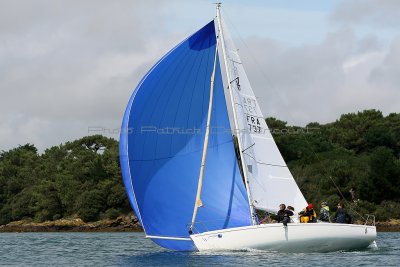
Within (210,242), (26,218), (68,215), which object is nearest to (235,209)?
(210,242)

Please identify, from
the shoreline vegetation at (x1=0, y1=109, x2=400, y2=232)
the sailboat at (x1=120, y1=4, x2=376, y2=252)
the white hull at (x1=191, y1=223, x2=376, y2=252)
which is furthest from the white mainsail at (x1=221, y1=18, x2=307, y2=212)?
A: the shoreline vegetation at (x1=0, y1=109, x2=400, y2=232)

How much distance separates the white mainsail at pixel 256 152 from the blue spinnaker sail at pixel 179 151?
883mm

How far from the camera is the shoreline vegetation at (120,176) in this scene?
62.8 m

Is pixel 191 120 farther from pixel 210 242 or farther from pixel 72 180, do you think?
pixel 72 180

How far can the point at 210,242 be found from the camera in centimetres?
2800

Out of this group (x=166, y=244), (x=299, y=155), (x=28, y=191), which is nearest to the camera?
(x=166, y=244)

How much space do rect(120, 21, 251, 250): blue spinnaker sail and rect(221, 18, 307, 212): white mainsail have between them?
883 millimetres

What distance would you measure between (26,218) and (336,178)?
121ft

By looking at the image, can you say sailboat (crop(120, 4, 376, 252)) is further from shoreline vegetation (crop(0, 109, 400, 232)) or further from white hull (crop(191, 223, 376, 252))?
shoreline vegetation (crop(0, 109, 400, 232))

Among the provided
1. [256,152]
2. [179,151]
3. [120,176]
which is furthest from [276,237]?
[120,176]

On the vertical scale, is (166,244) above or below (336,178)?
below

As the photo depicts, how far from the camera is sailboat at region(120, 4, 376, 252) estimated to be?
2903 centimetres

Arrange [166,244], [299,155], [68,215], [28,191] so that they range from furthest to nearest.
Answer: [28,191] → [68,215] → [299,155] → [166,244]

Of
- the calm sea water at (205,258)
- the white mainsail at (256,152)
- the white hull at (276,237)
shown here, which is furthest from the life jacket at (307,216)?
the calm sea water at (205,258)
